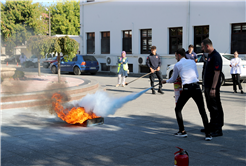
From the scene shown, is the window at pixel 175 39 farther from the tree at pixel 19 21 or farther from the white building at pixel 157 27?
the tree at pixel 19 21

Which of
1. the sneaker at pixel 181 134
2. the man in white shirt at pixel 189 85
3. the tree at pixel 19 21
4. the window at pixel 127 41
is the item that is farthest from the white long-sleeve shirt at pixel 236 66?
the window at pixel 127 41

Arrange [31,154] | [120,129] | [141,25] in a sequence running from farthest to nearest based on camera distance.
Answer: [141,25]
[120,129]
[31,154]

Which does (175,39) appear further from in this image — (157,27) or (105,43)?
(105,43)

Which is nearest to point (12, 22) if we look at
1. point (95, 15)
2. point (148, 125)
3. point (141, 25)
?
point (148, 125)

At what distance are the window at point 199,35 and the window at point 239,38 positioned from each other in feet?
6.59

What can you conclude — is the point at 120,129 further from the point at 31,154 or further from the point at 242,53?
the point at 242,53

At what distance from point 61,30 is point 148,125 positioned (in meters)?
50.2

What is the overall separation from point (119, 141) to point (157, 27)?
19980 millimetres

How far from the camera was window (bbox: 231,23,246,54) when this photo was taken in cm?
2038

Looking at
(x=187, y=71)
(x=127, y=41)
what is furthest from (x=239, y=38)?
(x=187, y=71)

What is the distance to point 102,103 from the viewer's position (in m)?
7.10

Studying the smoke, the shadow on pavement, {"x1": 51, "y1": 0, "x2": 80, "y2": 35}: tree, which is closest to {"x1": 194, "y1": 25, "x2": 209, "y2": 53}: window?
the shadow on pavement

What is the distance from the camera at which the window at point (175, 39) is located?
934 inches

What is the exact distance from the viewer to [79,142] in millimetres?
5836
